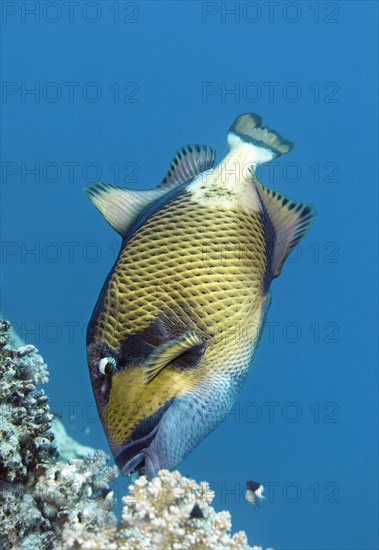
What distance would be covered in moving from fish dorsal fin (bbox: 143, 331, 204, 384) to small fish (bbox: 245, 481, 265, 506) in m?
2.54

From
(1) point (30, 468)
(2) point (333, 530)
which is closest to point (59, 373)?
(2) point (333, 530)

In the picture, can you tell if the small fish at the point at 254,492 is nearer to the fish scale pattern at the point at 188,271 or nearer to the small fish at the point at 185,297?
the small fish at the point at 185,297

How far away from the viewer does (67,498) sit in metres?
2.36

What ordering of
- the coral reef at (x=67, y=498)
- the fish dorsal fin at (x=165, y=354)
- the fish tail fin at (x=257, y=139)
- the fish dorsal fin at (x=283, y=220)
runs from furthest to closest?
the fish tail fin at (x=257, y=139)
the fish dorsal fin at (x=283, y=220)
the fish dorsal fin at (x=165, y=354)
the coral reef at (x=67, y=498)

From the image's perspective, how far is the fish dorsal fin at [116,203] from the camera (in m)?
Answer: 2.44

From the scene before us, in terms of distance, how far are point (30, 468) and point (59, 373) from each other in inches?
892

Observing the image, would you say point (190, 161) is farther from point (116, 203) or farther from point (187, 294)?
point (187, 294)

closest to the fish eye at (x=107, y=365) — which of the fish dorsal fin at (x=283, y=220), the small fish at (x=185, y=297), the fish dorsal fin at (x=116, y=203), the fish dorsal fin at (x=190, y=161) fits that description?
the small fish at (x=185, y=297)

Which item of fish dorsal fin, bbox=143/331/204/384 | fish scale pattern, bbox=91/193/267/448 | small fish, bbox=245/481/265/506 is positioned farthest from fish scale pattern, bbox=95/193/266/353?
small fish, bbox=245/481/265/506

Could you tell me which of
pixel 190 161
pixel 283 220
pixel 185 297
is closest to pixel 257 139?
pixel 190 161

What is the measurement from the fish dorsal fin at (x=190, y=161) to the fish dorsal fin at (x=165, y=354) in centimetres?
94

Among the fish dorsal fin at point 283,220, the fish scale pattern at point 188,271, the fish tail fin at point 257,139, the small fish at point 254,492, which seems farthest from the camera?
the small fish at point 254,492

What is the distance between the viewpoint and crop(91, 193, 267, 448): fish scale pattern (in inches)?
76.2

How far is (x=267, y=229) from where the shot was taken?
93.7 inches
